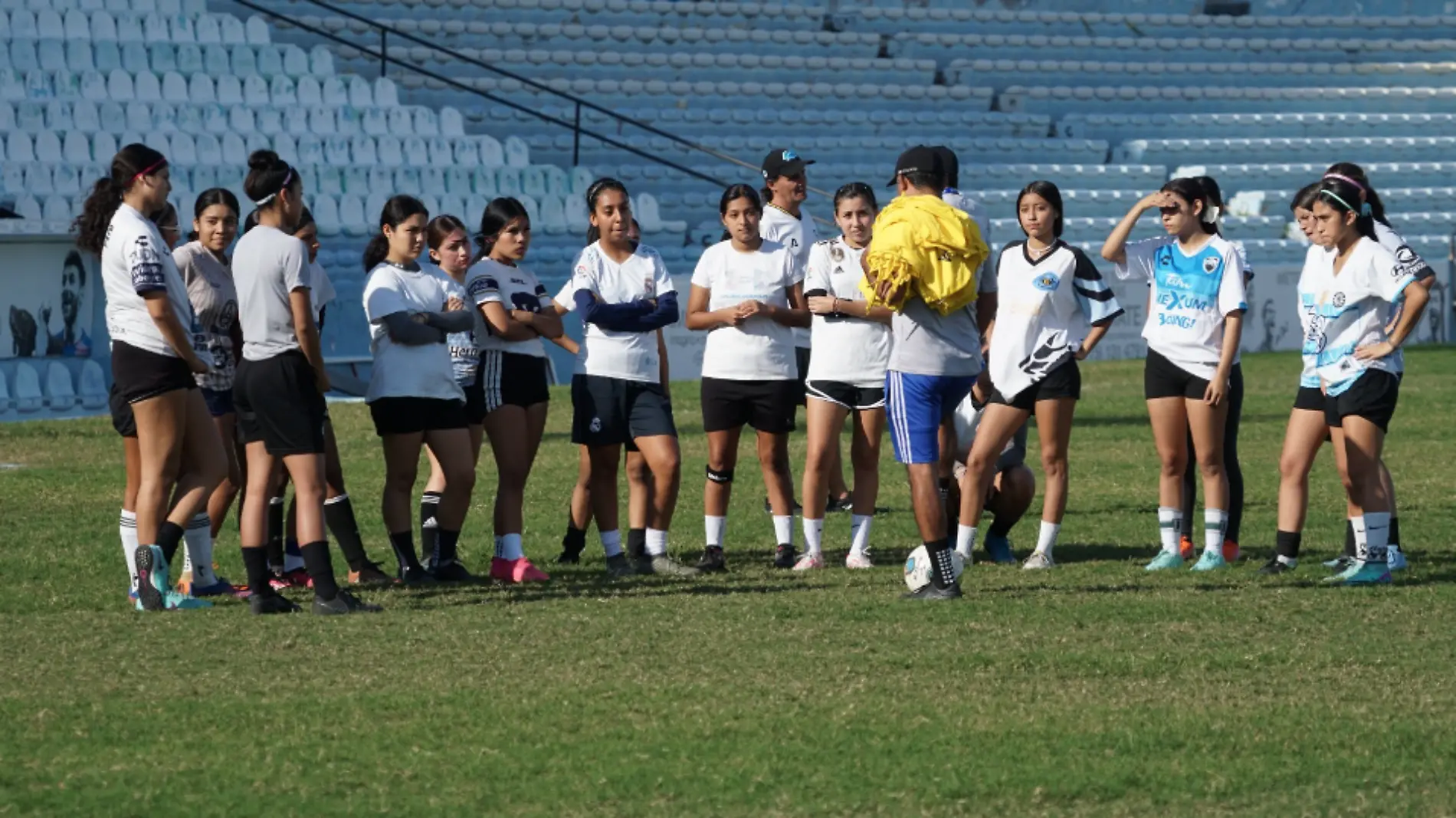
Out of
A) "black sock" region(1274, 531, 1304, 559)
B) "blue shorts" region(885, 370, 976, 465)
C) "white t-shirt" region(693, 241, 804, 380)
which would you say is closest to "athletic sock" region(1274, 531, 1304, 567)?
"black sock" region(1274, 531, 1304, 559)

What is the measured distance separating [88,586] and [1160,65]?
2685 centimetres

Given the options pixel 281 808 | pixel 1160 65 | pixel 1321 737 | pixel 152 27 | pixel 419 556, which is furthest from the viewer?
pixel 1160 65

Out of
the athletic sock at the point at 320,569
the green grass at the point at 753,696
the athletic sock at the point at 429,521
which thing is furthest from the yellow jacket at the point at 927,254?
the athletic sock at the point at 429,521

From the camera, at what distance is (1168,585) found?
8.70m

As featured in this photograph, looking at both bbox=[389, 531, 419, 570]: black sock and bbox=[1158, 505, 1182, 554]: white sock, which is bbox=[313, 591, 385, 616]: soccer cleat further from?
bbox=[1158, 505, 1182, 554]: white sock

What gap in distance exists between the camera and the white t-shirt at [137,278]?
7746mm

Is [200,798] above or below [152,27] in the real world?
below

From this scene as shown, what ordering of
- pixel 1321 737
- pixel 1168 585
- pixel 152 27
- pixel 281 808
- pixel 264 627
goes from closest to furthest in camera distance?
pixel 281 808 < pixel 1321 737 < pixel 264 627 < pixel 1168 585 < pixel 152 27

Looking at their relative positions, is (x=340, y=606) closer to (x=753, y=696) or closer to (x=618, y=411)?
(x=618, y=411)

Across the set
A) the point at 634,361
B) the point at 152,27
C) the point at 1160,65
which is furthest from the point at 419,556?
the point at 1160,65

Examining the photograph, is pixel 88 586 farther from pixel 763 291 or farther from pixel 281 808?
pixel 281 808

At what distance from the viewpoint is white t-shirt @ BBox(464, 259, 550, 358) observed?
9328 millimetres

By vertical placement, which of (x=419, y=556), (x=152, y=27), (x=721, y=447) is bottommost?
(x=419, y=556)

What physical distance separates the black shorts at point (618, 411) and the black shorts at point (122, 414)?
1.99 meters
